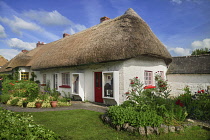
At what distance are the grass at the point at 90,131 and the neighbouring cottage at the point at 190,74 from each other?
6970 mm

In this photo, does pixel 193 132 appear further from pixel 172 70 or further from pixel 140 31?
pixel 172 70

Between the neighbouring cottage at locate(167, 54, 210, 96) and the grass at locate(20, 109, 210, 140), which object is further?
the neighbouring cottage at locate(167, 54, 210, 96)

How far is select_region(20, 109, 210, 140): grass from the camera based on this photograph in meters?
4.19

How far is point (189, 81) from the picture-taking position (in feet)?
36.1

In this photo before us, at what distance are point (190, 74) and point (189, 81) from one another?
523mm

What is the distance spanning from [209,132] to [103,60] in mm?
5483

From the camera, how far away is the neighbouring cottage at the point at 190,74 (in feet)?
34.4

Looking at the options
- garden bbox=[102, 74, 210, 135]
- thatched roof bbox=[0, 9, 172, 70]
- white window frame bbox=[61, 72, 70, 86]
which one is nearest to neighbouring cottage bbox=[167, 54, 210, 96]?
thatched roof bbox=[0, 9, 172, 70]

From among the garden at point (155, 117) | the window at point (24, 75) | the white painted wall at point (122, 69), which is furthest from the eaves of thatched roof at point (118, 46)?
the window at point (24, 75)

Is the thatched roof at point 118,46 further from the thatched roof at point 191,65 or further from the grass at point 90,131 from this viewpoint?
the grass at point 90,131

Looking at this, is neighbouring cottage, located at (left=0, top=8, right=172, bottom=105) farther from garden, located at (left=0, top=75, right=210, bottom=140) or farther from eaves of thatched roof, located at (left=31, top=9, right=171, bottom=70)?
garden, located at (left=0, top=75, right=210, bottom=140)


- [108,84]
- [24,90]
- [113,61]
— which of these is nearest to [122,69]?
[113,61]

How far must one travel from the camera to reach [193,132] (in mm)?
4527

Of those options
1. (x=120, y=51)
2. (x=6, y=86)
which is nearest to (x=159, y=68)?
(x=120, y=51)
